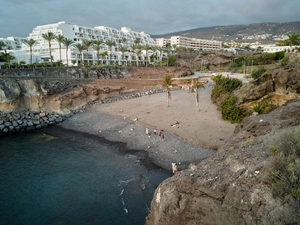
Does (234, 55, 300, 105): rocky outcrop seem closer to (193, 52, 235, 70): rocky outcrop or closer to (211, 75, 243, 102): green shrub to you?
(211, 75, 243, 102): green shrub

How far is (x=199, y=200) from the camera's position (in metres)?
9.64

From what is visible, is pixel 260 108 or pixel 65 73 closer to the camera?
pixel 260 108

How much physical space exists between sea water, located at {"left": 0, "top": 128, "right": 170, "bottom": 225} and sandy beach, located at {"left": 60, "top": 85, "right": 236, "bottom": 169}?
2224 millimetres

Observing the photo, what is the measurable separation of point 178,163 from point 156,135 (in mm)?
6818

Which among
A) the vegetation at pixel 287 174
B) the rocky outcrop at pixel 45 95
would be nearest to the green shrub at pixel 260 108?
the vegetation at pixel 287 174

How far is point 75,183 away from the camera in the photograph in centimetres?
2098

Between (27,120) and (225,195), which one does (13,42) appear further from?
(225,195)

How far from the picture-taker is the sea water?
54.4 feet

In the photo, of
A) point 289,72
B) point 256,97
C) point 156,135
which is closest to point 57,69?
point 156,135

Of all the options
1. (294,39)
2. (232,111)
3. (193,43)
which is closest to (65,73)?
(232,111)

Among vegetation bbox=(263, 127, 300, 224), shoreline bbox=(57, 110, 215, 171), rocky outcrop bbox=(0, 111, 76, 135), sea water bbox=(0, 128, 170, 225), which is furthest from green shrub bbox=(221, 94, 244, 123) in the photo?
rocky outcrop bbox=(0, 111, 76, 135)

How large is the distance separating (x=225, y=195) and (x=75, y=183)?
50.6 ft

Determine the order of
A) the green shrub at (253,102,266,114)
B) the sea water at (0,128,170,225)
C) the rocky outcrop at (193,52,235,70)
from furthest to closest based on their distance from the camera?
the rocky outcrop at (193,52,235,70) < the green shrub at (253,102,266,114) < the sea water at (0,128,170,225)

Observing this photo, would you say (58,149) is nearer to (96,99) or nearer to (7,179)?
(7,179)
